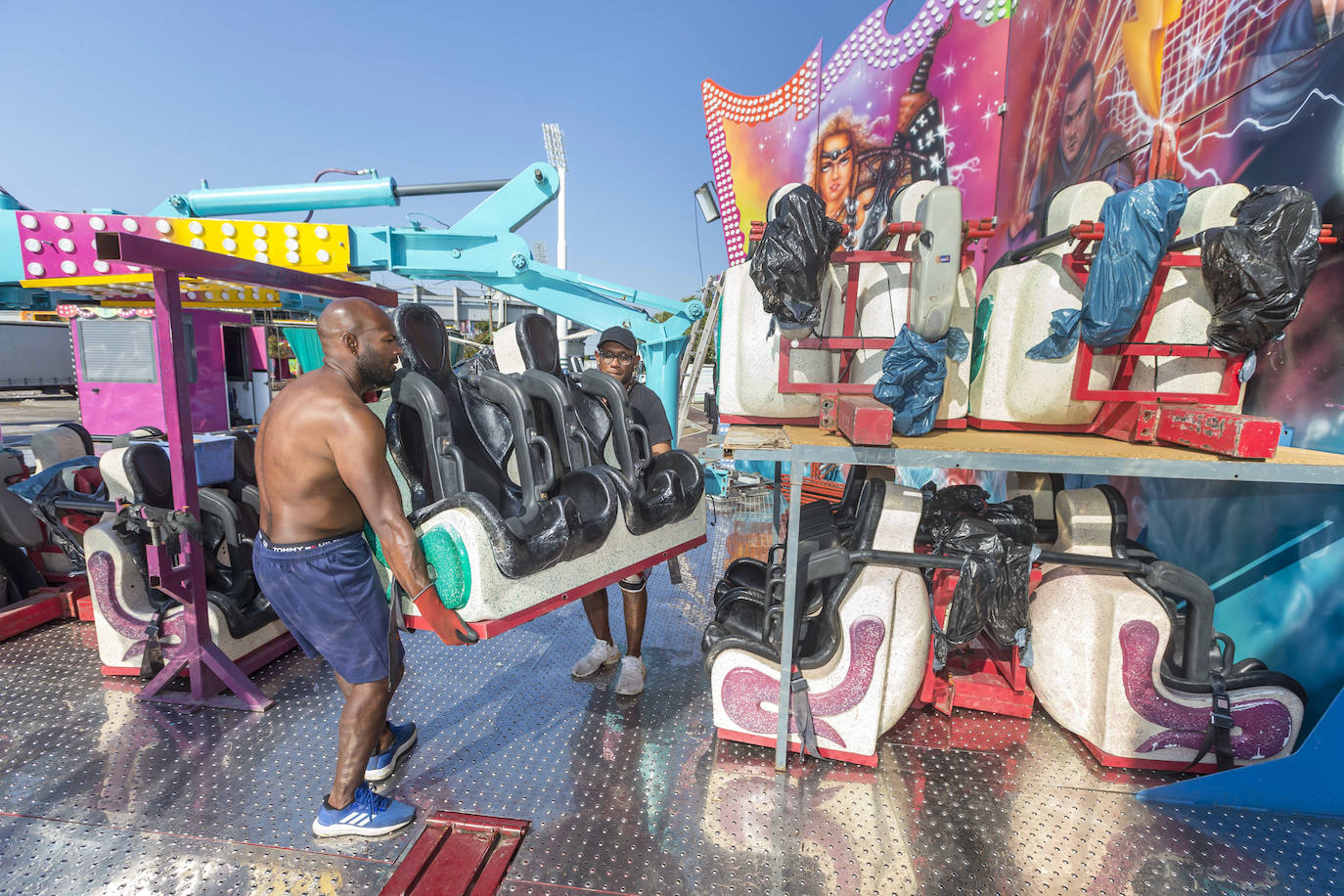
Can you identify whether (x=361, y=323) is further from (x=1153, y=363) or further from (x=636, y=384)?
(x=1153, y=363)

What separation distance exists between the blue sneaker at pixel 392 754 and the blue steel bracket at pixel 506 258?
12.3 feet

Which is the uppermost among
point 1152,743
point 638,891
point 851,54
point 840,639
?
point 851,54

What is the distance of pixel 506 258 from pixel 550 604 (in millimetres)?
3675

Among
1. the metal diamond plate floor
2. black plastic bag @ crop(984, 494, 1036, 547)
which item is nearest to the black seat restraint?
the metal diamond plate floor

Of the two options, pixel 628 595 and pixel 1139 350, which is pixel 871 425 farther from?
pixel 628 595

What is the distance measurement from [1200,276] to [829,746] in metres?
2.16

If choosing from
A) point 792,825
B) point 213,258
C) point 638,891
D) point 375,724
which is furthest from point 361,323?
point 792,825

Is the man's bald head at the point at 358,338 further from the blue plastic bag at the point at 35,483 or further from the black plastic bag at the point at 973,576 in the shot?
the blue plastic bag at the point at 35,483

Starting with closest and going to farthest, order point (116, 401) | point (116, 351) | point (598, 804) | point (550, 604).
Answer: point (598, 804), point (550, 604), point (116, 351), point (116, 401)

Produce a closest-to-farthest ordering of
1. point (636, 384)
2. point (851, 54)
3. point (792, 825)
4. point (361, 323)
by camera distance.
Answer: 1. point (361, 323)
2. point (792, 825)
3. point (636, 384)
4. point (851, 54)

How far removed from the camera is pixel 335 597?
180 centimetres

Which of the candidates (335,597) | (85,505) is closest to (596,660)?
(335,597)

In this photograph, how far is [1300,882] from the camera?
1.78 meters

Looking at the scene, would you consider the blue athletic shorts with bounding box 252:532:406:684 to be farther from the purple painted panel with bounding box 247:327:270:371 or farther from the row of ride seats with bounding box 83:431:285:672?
A: the purple painted panel with bounding box 247:327:270:371
